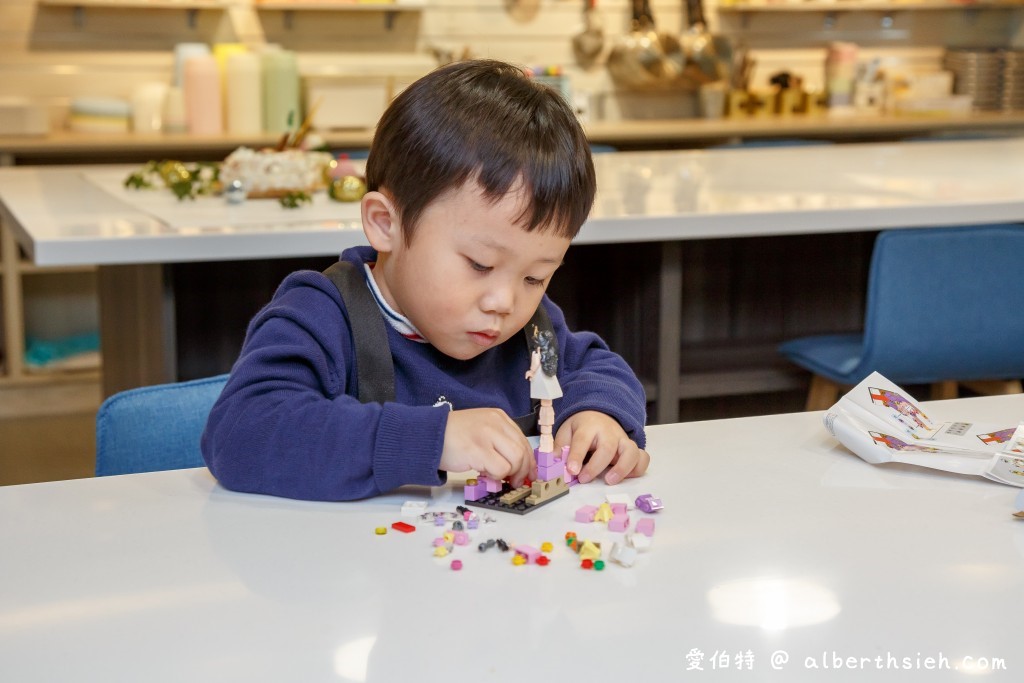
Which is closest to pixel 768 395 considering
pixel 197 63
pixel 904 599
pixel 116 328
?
pixel 116 328

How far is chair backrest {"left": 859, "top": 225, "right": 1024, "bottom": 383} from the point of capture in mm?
1990

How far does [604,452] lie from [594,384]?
19 centimetres

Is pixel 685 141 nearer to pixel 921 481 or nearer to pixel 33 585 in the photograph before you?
pixel 921 481

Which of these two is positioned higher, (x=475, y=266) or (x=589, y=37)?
(x=589, y=37)

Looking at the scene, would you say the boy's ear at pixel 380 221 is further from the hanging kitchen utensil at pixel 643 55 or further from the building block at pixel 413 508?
the hanging kitchen utensil at pixel 643 55

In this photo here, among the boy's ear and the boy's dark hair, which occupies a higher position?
the boy's dark hair

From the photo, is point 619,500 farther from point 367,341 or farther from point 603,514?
point 367,341

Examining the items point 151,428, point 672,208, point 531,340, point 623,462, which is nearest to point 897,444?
point 623,462

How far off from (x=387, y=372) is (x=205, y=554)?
35cm

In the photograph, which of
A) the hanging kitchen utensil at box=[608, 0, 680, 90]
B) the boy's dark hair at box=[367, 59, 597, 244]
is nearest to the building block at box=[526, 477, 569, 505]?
the boy's dark hair at box=[367, 59, 597, 244]

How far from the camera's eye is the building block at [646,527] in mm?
809

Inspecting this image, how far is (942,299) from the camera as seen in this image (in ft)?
6.64

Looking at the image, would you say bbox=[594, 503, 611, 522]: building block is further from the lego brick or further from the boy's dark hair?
the boy's dark hair

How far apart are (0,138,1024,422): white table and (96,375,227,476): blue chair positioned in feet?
2.11
